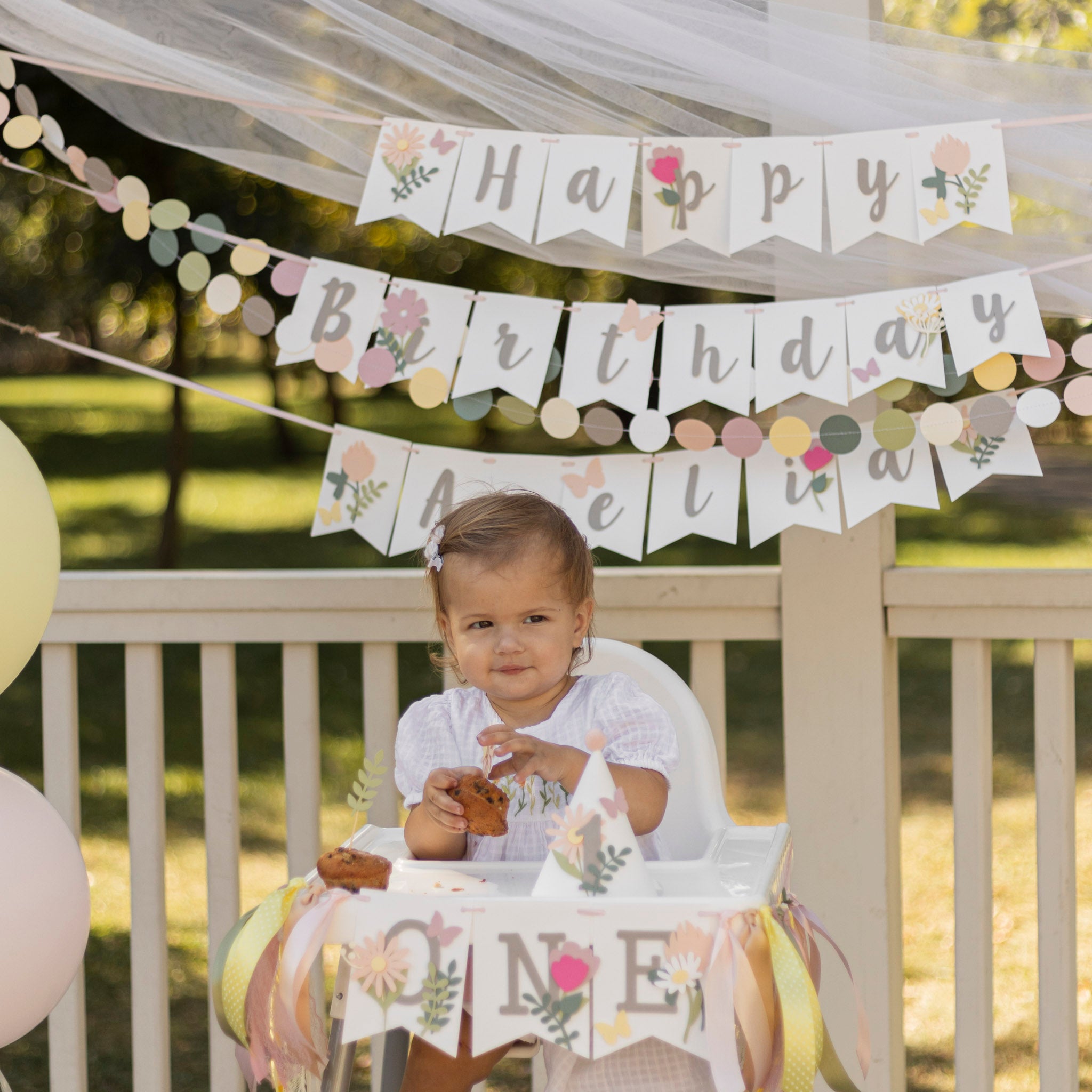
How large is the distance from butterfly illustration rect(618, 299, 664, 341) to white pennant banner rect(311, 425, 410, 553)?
38cm

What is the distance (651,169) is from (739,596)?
0.65 m

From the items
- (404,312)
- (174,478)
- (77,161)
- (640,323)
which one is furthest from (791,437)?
(174,478)

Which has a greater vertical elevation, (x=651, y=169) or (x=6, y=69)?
(x=6, y=69)

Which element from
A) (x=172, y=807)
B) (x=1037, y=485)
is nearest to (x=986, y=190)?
(x=172, y=807)

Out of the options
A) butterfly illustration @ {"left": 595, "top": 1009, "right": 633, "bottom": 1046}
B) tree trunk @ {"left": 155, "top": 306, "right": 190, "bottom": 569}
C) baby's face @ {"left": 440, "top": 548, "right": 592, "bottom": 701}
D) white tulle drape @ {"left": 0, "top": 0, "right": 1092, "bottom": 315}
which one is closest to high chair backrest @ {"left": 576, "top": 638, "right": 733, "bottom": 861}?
baby's face @ {"left": 440, "top": 548, "right": 592, "bottom": 701}

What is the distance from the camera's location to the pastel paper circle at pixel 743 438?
1897 millimetres

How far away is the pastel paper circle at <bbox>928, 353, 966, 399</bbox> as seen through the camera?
6.00ft

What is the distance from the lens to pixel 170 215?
2.04 meters

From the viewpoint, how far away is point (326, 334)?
2010mm

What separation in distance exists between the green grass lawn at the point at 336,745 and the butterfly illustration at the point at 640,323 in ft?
5.59

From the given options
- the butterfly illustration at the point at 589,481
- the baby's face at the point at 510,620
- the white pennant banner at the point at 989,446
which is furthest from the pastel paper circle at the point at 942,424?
the baby's face at the point at 510,620

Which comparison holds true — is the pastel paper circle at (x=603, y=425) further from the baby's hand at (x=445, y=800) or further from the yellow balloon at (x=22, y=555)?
the yellow balloon at (x=22, y=555)

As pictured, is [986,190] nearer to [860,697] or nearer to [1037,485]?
[860,697]

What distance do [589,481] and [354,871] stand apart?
31.6 inches
